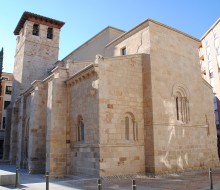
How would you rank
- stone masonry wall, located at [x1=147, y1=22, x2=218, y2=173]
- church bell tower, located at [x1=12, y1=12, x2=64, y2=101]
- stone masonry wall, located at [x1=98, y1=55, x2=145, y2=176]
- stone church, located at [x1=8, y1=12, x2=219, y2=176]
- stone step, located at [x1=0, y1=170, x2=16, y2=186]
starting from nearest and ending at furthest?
1. stone step, located at [x1=0, y1=170, x2=16, y2=186]
2. stone masonry wall, located at [x1=98, y1=55, x2=145, y2=176]
3. stone church, located at [x1=8, y1=12, x2=219, y2=176]
4. stone masonry wall, located at [x1=147, y1=22, x2=218, y2=173]
5. church bell tower, located at [x1=12, y1=12, x2=64, y2=101]

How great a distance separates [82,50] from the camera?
21.9m

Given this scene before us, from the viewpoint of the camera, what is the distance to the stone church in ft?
38.6

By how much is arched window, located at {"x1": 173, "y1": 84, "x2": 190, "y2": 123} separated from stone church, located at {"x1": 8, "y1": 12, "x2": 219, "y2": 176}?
0.19 feet

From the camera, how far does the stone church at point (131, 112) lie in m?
11.8

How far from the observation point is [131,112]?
12531 millimetres

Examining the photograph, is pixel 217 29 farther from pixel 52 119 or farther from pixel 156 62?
pixel 52 119

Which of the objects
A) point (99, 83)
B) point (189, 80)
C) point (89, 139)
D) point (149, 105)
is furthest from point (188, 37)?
point (89, 139)

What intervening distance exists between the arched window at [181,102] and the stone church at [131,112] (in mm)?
59

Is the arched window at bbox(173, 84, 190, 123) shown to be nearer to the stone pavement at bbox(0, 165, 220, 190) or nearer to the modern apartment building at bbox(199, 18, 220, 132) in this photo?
the stone pavement at bbox(0, 165, 220, 190)

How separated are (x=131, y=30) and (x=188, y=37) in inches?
161

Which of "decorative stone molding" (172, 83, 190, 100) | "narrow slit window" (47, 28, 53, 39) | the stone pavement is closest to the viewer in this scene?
the stone pavement

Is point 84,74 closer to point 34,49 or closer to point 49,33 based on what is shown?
point 34,49

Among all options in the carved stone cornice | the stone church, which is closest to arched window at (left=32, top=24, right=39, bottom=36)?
the stone church

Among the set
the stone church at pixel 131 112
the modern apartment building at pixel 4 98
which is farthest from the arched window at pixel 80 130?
the modern apartment building at pixel 4 98
